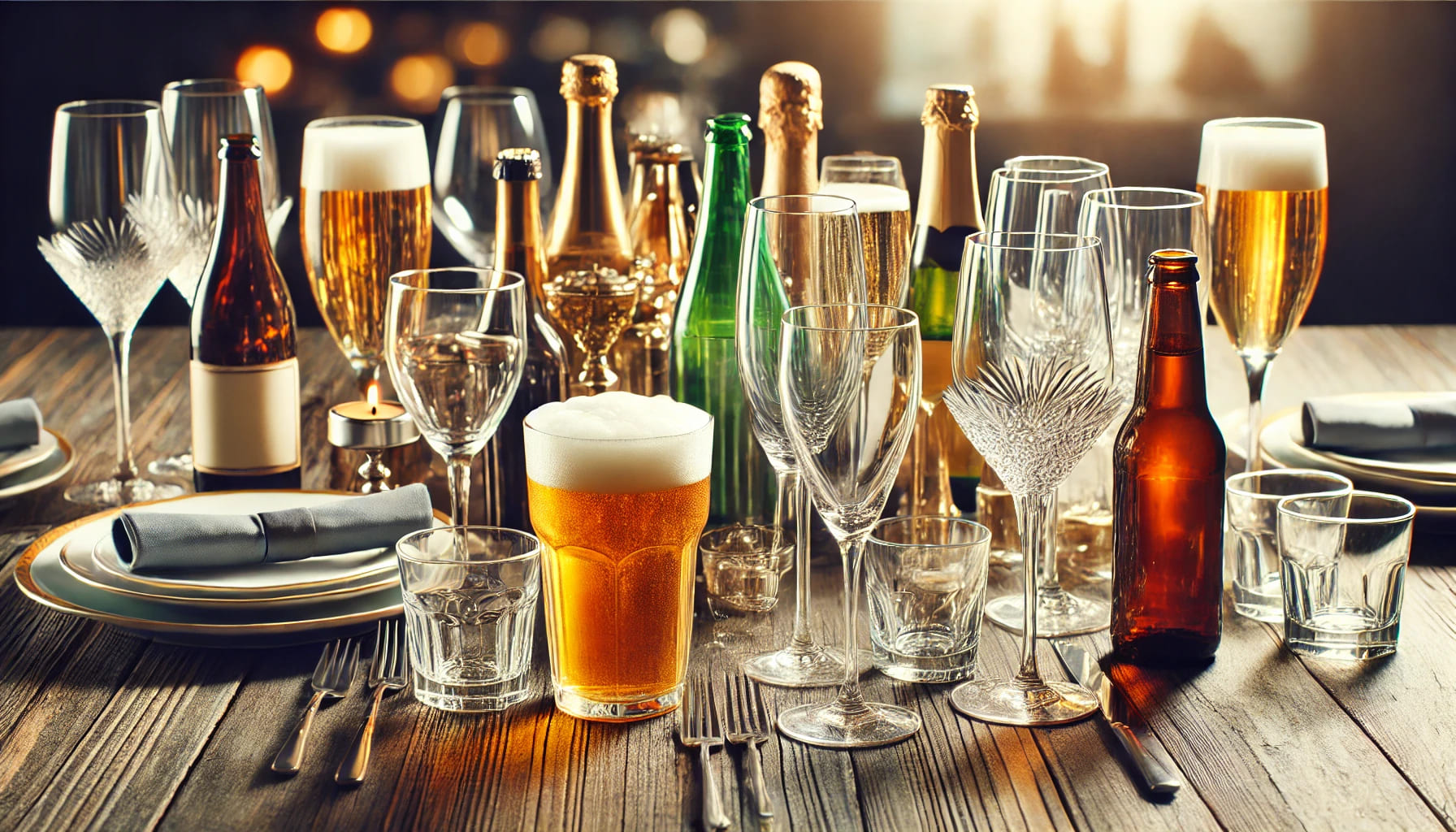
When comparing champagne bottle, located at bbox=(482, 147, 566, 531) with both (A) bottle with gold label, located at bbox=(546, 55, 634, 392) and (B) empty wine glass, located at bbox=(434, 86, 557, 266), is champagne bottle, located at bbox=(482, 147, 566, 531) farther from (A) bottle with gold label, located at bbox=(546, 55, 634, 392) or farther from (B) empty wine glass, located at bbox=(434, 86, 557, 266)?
(B) empty wine glass, located at bbox=(434, 86, 557, 266)

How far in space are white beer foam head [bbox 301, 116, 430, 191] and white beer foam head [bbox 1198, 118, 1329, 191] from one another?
2.37ft

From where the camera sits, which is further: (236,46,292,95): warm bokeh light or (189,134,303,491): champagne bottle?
(236,46,292,95): warm bokeh light

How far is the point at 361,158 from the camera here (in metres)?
1.42

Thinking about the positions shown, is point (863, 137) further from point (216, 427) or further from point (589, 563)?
point (589, 563)

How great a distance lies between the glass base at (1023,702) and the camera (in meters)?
0.92

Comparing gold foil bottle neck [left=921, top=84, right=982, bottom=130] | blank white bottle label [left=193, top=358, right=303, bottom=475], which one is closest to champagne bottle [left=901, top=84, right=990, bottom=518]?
gold foil bottle neck [left=921, top=84, right=982, bottom=130]

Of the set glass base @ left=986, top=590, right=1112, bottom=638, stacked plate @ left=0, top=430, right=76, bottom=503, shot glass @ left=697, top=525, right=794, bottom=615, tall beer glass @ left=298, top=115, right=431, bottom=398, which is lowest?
glass base @ left=986, top=590, right=1112, bottom=638

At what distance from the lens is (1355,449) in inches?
52.0

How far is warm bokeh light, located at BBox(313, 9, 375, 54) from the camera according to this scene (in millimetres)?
2557

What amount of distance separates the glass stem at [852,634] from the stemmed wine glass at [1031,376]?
73 mm

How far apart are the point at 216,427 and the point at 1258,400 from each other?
2.86 ft

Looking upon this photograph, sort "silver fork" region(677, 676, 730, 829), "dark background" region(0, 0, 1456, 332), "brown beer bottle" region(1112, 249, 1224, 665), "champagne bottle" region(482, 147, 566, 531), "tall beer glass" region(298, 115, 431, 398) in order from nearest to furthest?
"silver fork" region(677, 676, 730, 829)
"brown beer bottle" region(1112, 249, 1224, 665)
"champagne bottle" region(482, 147, 566, 531)
"tall beer glass" region(298, 115, 431, 398)
"dark background" region(0, 0, 1456, 332)

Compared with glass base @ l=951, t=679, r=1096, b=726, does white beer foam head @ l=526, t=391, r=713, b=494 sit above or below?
above

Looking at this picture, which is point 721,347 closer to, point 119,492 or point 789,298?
point 789,298
